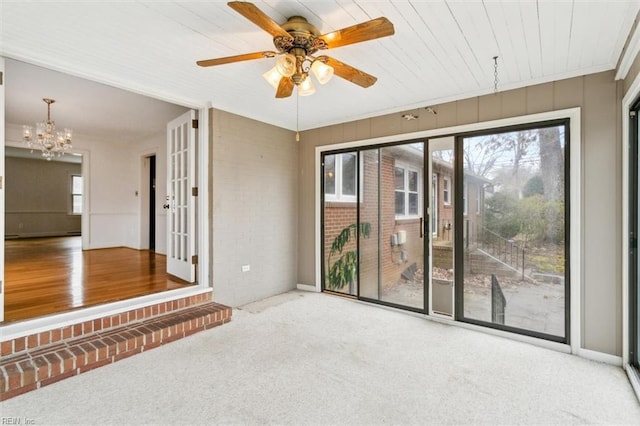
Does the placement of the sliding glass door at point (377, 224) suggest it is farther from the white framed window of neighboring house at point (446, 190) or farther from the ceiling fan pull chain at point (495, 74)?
the ceiling fan pull chain at point (495, 74)

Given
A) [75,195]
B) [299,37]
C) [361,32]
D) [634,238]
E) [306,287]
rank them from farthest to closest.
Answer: [75,195] < [306,287] < [634,238] < [299,37] < [361,32]

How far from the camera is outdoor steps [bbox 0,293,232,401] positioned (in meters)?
2.22

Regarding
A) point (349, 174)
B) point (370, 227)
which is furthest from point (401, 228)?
point (349, 174)

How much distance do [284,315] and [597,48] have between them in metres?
3.91

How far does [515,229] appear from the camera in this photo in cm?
324

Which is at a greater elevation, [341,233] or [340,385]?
[341,233]

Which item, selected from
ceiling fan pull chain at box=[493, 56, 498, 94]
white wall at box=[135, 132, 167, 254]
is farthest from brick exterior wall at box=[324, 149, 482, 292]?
white wall at box=[135, 132, 167, 254]

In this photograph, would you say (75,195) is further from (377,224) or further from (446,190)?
(446,190)

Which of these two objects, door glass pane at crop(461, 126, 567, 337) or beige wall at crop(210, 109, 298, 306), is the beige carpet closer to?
door glass pane at crop(461, 126, 567, 337)

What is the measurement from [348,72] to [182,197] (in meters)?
2.93

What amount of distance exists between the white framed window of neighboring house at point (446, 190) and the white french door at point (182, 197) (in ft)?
10.1

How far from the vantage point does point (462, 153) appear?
3.52m

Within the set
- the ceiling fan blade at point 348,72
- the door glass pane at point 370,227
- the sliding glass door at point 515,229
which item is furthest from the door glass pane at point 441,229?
the ceiling fan blade at point 348,72

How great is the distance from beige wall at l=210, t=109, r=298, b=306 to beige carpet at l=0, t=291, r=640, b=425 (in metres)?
1.01
